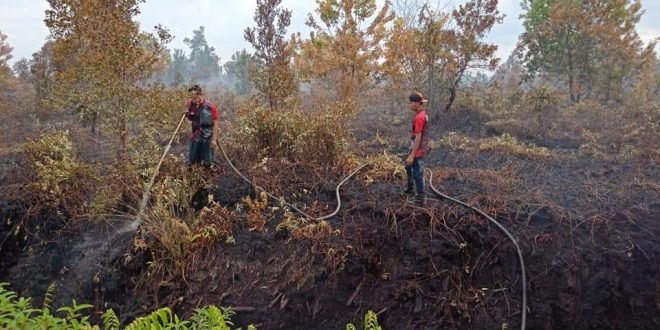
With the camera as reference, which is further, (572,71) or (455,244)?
(572,71)

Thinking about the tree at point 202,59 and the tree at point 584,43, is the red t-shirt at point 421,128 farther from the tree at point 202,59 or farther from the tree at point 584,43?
the tree at point 202,59

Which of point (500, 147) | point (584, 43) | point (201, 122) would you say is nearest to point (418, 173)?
point (201, 122)

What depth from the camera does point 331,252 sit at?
16.2ft

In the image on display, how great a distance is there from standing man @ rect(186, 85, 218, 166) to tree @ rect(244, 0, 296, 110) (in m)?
3.44

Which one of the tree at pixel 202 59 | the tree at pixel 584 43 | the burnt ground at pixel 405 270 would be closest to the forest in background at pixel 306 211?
the burnt ground at pixel 405 270

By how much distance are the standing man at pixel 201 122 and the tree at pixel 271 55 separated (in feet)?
11.3

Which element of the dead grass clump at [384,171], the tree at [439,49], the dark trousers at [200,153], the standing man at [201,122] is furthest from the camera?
the tree at [439,49]

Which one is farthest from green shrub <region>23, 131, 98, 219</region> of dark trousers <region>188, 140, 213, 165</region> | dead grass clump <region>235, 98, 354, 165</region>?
dead grass clump <region>235, 98, 354, 165</region>

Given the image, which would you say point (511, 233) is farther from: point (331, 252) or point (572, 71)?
point (572, 71)

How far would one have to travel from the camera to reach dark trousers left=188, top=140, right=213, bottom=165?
6664 mm

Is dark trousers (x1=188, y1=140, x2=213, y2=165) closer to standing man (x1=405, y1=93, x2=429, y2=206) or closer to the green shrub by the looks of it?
the green shrub

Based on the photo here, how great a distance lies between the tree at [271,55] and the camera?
9.88 meters

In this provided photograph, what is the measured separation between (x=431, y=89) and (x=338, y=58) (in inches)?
129

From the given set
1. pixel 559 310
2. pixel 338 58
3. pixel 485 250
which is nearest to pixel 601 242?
pixel 559 310
